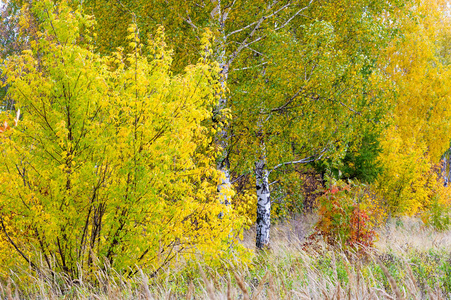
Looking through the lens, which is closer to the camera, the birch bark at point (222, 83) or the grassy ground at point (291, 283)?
the grassy ground at point (291, 283)

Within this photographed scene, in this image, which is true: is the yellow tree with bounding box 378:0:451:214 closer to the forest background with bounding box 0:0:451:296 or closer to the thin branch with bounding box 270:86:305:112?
the forest background with bounding box 0:0:451:296

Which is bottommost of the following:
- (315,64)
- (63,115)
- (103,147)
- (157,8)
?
(103,147)

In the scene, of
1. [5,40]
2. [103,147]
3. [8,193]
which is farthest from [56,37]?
[5,40]

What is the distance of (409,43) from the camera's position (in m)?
14.8

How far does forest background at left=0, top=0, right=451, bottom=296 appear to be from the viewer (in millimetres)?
4242

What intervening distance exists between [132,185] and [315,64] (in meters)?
4.50

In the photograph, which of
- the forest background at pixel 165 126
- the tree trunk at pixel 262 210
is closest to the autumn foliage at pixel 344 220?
the forest background at pixel 165 126

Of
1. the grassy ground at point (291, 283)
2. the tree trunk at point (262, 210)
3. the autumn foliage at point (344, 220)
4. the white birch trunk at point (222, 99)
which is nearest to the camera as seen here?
the grassy ground at point (291, 283)

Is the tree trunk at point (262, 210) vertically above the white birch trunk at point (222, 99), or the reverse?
the white birch trunk at point (222, 99)

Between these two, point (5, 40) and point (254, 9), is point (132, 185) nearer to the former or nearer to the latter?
point (254, 9)

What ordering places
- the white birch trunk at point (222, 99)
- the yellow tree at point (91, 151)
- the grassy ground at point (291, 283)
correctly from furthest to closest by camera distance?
the white birch trunk at point (222, 99)
the yellow tree at point (91, 151)
the grassy ground at point (291, 283)

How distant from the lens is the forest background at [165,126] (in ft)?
13.9

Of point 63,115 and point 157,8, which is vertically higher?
point 157,8

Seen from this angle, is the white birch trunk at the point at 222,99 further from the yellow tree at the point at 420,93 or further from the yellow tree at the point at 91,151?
the yellow tree at the point at 420,93
